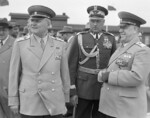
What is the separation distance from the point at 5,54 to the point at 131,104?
2003 millimetres

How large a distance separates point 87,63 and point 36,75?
127 cm

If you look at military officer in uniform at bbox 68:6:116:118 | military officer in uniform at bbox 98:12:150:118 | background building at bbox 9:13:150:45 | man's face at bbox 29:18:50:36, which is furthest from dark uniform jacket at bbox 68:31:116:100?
background building at bbox 9:13:150:45

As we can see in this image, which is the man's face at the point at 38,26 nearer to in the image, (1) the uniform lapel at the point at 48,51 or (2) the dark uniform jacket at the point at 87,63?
(1) the uniform lapel at the point at 48,51

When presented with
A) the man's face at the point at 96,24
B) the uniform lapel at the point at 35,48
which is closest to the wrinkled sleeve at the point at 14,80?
the uniform lapel at the point at 35,48

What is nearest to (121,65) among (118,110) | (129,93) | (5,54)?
(129,93)

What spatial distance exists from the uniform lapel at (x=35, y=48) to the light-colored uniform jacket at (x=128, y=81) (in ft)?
3.17

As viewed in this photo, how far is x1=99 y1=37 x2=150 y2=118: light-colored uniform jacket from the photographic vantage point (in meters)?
3.55

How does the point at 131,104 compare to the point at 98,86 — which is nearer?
the point at 131,104

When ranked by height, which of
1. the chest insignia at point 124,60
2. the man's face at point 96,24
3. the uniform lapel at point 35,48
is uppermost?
the man's face at point 96,24

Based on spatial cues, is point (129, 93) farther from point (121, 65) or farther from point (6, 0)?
point (6, 0)

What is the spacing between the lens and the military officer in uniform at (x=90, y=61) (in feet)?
14.8

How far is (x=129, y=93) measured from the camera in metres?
3.68

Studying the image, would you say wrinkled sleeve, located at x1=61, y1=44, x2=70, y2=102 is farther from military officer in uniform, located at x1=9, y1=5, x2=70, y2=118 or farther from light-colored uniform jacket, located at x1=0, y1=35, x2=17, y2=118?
light-colored uniform jacket, located at x1=0, y1=35, x2=17, y2=118

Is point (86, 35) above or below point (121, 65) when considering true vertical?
above
